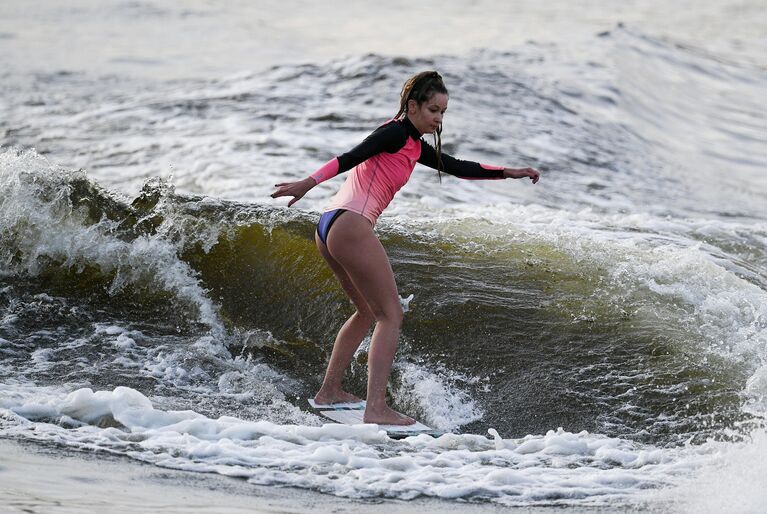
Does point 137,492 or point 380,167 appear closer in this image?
point 137,492

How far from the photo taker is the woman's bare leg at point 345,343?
5.22m

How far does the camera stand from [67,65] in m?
19.8

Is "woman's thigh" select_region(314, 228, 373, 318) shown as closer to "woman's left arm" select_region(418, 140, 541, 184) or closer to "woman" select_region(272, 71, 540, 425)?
"woman" select_region(272, 71, 540, 425)

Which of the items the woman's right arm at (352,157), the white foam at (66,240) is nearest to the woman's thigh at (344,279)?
the woman's right arm at (352,157)

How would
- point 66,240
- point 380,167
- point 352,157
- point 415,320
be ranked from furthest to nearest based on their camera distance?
point 66,240 → point 415,320 → point 380,167 → point 352,157

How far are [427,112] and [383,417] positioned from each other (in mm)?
1494

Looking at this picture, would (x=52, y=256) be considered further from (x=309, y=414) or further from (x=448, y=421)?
(x=448, y=421)

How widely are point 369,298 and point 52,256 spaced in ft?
10.0

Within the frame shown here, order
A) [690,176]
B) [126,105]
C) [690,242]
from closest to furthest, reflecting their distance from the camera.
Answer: [690,242], [690,176], [126,105]

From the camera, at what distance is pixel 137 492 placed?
3.90 m

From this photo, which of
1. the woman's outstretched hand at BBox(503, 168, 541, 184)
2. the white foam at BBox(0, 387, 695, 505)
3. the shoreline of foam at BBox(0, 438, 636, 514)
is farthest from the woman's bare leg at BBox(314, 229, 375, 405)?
the shoreline of foam at BBox(0, 438, 636, 514)

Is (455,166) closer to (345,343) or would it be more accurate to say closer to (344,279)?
(344,279)

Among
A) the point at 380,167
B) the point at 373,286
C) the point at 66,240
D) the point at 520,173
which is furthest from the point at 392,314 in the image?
the point at 66,240

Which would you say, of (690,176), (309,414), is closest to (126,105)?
(690,176)
